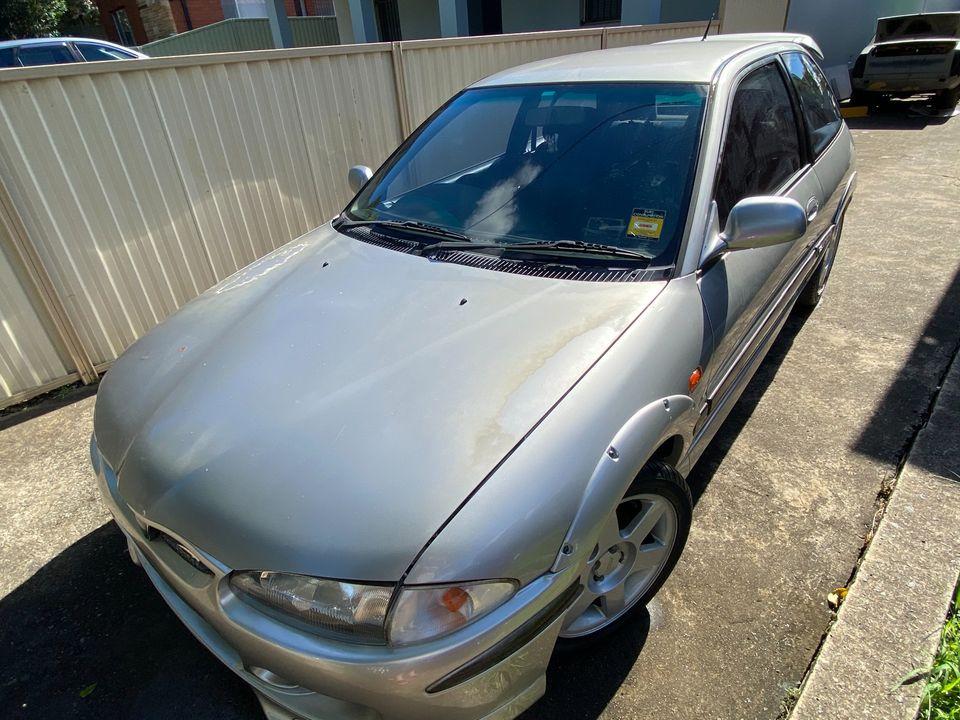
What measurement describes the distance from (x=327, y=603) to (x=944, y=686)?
1.86m

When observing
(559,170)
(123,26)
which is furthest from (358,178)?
(123,26)

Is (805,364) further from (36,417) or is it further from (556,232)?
(36,417)

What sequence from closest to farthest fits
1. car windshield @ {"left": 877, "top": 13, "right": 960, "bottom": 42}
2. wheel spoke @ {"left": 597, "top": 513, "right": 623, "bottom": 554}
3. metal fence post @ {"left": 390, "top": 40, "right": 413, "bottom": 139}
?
1. wheel spoke @ {"left": 597, "top": 513, "right": 623, "bottom": 554}
2. metal fence post @ {"left": 390, "top": 40, "right": 413, "bottom": 139}
3. car windshield @ {"left": 877, "top": 13, "right": 960, "bottom": 42}

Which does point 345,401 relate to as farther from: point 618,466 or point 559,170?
point 559,170

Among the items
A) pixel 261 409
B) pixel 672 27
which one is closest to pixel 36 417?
pixel 261 409

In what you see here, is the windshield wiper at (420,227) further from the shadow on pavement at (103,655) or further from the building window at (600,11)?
the building window at (600,11)

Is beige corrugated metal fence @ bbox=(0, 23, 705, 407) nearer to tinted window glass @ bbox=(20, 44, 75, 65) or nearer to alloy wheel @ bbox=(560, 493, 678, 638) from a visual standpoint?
alloy wheel @ bbox=(560, 493, 678, 638)

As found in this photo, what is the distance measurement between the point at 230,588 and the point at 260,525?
20 cm

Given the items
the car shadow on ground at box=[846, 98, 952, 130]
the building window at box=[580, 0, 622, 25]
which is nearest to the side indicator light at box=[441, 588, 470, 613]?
the car shadow on ground at box=[846, 98, 952, 130]

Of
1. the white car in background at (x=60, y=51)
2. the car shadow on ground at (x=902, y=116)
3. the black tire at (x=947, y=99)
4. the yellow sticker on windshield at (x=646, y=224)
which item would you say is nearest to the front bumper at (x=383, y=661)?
the yellow sticker on windshield at (x=646, y=224)

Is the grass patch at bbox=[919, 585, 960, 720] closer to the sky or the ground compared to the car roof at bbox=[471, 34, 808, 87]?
closer to the ground

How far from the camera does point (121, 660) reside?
208 cm

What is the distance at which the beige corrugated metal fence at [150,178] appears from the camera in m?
3.39

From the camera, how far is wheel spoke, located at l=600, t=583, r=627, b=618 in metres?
1.85
